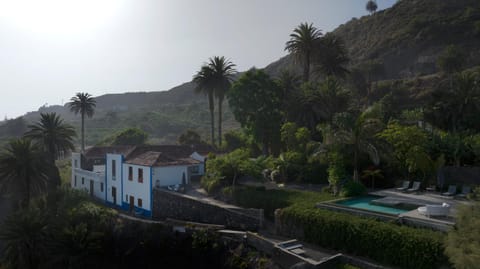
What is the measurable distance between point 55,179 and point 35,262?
11.8m

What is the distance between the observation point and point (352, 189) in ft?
65.8

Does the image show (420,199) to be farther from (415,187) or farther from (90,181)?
(90,181)

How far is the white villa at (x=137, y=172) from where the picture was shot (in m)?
28.3

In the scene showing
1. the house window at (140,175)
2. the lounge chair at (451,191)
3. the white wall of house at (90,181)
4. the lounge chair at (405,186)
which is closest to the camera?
the lounge chair at (451,191)

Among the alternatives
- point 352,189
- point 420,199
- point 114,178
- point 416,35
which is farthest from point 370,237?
point 416,35

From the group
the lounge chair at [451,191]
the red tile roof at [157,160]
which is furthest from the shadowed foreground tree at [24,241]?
the lounge chair at [451,191]

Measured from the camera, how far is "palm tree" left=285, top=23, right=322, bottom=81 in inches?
1538

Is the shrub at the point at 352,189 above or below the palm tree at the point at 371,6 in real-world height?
below

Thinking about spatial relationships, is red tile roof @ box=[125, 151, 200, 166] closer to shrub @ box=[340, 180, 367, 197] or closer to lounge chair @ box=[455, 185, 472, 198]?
shrub @ box=[340, 180, 367, 197]

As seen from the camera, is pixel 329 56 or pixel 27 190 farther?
pixel 329 56

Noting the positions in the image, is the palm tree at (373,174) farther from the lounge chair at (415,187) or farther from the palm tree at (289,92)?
the palm tree at (289,92)

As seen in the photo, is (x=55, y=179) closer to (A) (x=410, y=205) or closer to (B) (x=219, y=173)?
(B) (x=219, y=173)

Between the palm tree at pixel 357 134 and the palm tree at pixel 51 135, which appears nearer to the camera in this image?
the palm tree at pixel 357 134

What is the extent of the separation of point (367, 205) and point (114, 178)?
876 inches
